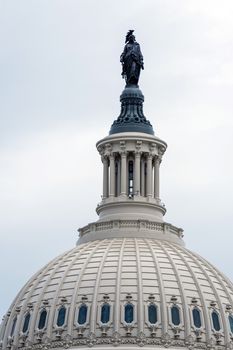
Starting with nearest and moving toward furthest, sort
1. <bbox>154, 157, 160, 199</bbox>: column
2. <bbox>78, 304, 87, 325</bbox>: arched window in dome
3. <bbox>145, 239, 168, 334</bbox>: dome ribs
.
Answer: <bbox>145, 239, 168, 334</bbox>: dome ribs < <bbox>78, 304, 87, 325</bbox>: arched window in dome < <bbox>154, 157, 160, 199</bbox>: column

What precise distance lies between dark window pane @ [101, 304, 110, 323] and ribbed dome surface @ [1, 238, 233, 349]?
0.22m

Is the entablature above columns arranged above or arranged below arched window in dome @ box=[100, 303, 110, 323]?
above

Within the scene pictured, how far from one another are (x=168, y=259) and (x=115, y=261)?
3.95 m

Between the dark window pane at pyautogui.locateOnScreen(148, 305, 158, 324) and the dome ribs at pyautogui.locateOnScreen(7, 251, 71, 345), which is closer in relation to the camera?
the dark window pane at pyautogui.locateOnScreen(148, 305, 158, 324)

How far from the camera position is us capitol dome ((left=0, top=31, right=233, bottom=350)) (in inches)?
5236

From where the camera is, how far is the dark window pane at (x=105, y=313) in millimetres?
133375

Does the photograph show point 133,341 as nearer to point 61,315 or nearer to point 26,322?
point 61,315

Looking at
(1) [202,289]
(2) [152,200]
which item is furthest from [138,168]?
(1) [202,289]

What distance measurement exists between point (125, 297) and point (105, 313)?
186cm

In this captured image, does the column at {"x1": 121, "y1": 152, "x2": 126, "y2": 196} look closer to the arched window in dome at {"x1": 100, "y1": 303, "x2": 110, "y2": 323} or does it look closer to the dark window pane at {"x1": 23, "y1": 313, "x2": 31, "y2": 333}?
the arched window in dome at {"x1": 100, "y1": 303, "x2": 110, "y2": 323}

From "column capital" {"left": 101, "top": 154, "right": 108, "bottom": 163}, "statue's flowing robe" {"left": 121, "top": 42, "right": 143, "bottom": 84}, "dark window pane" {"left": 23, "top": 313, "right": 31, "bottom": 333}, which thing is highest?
"statue's flowing robe" {"left": 121, "top": 42, "right": 143, "bottom": 84}

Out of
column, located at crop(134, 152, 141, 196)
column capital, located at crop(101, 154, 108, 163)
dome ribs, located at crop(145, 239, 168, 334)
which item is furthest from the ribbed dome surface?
column capital, located at crop(101, 154, 108, 163)

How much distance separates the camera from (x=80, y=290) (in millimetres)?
135625

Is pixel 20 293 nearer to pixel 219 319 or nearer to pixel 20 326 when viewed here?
pixel 20 326
